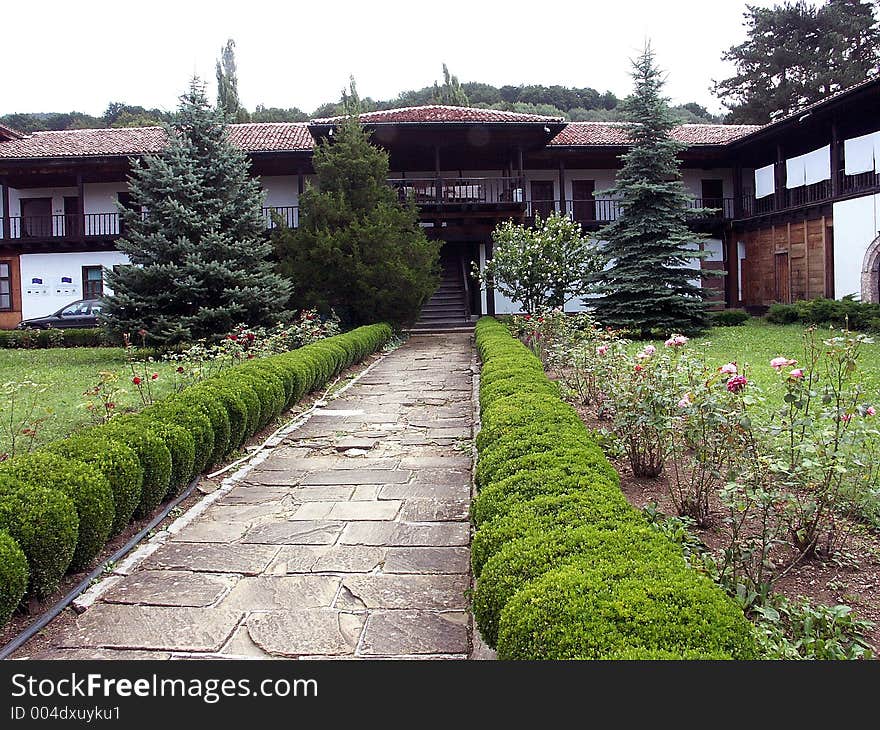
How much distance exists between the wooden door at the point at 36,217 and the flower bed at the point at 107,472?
18625mm

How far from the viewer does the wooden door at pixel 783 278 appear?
68.1 feet

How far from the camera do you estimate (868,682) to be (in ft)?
6.98

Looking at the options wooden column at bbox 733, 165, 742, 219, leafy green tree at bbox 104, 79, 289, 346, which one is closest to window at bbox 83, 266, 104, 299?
leafy green tree at bbox 104, 79, 289, 346

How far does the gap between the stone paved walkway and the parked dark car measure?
1646 cm

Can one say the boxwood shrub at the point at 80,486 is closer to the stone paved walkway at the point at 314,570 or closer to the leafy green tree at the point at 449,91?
the stone paved walkway at the point at 314,570

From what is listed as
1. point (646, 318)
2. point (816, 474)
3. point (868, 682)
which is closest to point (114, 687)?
point (868, 682)

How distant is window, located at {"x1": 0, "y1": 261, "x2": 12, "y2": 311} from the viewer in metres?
22.0

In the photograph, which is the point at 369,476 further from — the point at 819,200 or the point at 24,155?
the point at 24,155

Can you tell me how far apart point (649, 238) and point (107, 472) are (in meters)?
15.6

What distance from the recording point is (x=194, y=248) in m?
13.5

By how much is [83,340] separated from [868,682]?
1862cm

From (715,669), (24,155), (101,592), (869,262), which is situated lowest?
(101,592)

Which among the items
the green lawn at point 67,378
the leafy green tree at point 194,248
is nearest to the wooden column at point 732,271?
the leafy green tree at point 194,248

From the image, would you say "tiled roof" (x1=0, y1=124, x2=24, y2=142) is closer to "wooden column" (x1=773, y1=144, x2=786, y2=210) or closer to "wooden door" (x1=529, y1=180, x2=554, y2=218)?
"wooden door" (x1=529, y1=180, x2=554, y2=218)
